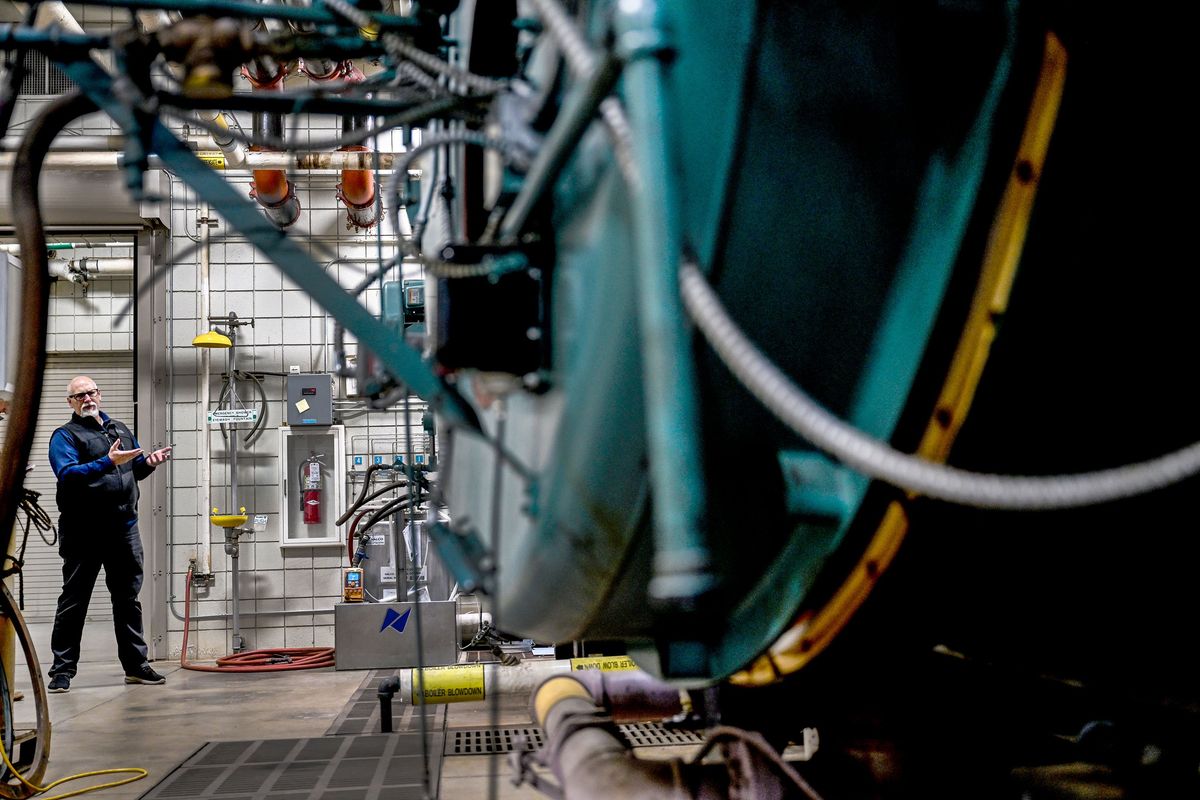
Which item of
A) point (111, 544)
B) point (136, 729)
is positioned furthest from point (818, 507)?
point (111, 544)

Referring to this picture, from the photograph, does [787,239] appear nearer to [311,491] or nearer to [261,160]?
[311,491]

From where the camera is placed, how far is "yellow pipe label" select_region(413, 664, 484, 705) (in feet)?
9.18

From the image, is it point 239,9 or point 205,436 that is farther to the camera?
point 205,436

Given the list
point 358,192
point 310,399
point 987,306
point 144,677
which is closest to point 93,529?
point 144,677

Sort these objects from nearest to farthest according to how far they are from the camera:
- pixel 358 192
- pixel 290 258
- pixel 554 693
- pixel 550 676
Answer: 1. pixel 290 258
2. pixel 554 693
3. pixel 550 676
4. pixel 358 192

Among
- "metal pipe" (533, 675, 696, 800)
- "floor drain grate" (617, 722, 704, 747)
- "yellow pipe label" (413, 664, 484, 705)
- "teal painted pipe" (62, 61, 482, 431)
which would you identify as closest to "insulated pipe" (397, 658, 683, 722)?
"yellow pipe label" (413, 664, 484, 705)

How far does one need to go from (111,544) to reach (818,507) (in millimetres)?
4476

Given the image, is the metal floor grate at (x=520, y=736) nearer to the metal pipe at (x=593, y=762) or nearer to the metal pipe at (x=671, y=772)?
the metal pipe at (x=593, y=762)

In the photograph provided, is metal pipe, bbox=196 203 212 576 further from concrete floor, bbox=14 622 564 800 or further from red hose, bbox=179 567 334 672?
concrete floor, bbox=14 622 564 800

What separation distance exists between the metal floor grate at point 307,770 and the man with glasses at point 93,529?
5.84 ft

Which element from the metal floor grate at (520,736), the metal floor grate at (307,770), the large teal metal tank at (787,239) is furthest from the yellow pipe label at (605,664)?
the large teal metal tank at (787,239)

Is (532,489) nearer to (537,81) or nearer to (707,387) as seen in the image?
(707,387)

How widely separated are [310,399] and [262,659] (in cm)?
163

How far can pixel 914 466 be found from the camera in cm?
62
